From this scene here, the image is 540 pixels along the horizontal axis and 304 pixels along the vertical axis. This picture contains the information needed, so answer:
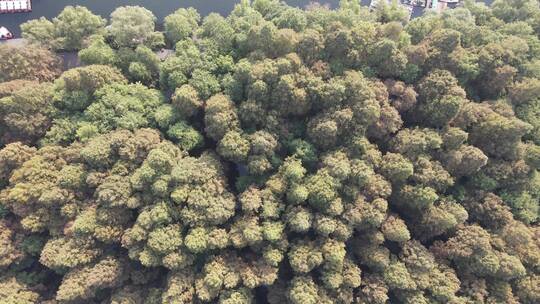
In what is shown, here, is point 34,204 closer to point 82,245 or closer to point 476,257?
point 82,245

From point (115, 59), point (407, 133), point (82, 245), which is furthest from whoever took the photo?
point (115, 59)

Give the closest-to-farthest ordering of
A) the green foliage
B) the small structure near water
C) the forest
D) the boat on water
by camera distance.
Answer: the forest → the green foliage → the boat on water → the small structure near water

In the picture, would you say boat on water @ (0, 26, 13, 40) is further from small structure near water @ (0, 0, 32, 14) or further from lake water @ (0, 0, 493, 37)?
small structure near water @ (0, 0, 32, 14)

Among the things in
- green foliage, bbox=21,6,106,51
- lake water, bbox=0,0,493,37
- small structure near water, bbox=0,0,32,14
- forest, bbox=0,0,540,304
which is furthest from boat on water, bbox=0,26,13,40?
forest, bbox=0,0,540,304

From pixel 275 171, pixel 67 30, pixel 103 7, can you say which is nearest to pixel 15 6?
pixel 103 7

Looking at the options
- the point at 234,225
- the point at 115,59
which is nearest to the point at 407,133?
the point at 234,225

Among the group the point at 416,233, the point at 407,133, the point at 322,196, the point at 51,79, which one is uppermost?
the point at 407,133
